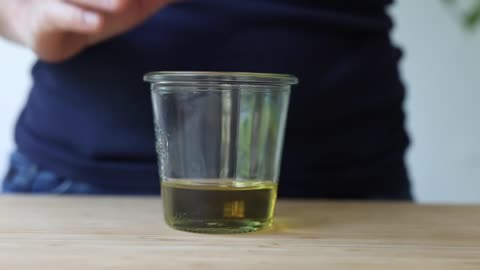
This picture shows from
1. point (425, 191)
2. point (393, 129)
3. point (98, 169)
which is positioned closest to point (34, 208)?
point (98, 169)

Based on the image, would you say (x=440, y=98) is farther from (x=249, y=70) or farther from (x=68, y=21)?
(x=68, y=21)

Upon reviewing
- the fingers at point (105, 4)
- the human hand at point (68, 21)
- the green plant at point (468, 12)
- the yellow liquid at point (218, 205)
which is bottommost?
the green plant at point (468, 12)

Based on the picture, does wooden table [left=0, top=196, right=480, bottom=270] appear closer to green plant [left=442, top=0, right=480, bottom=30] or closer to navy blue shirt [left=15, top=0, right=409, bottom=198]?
navy blue shirt [left=15, top=0, right=409, bottom=198]

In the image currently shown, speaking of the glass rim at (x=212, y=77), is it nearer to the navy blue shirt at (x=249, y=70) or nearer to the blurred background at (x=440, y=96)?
the navy blue shirt at (x=249, y=70)

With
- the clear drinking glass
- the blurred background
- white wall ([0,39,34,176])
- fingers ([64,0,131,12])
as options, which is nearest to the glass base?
the clear drinking glass

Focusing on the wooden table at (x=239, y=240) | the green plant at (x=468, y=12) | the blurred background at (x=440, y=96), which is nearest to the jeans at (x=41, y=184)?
the wooden table at (x=239, y=240)

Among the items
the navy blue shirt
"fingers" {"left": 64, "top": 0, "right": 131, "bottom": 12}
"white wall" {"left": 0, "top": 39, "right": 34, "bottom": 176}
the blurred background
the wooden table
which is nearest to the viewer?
the wooden table
